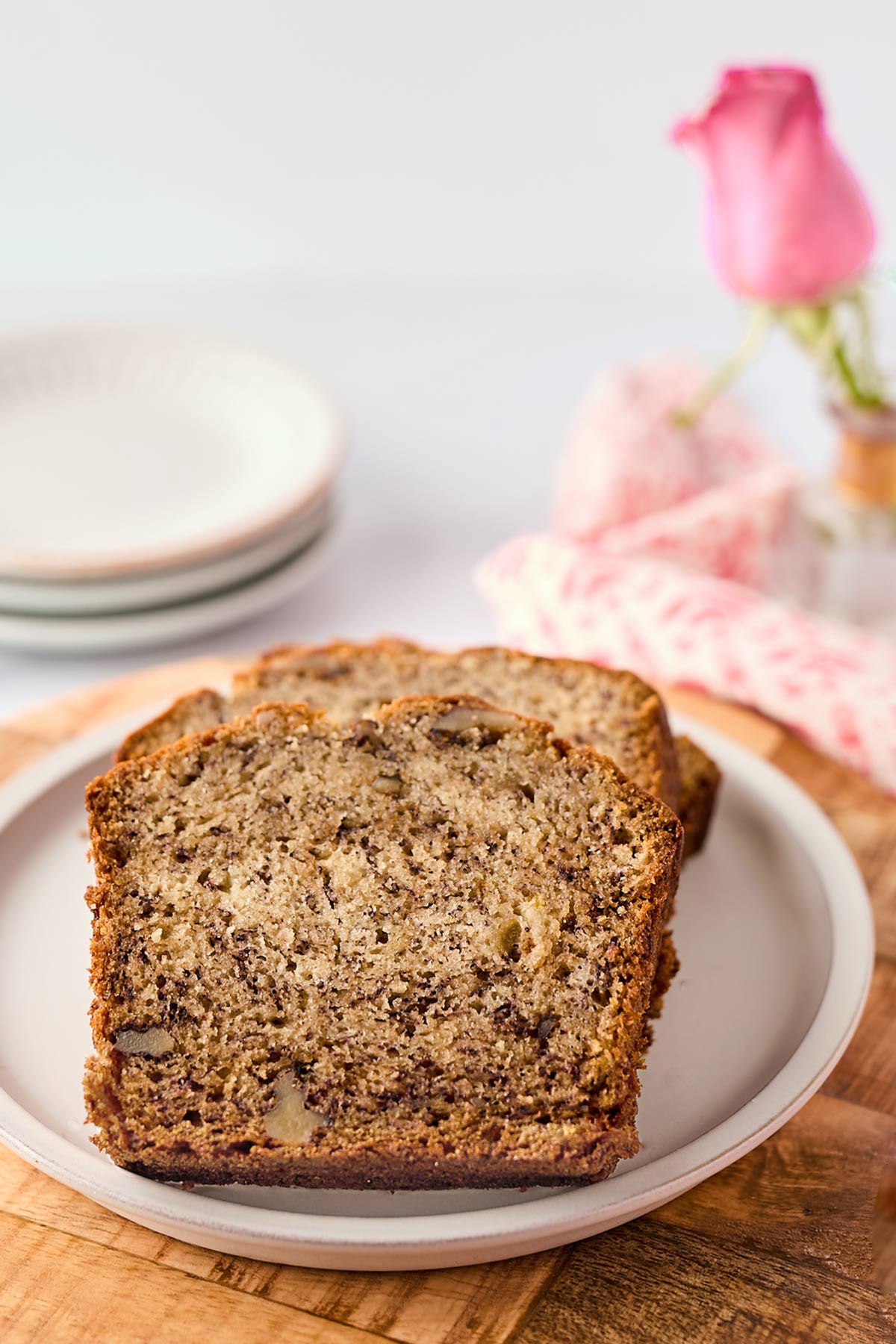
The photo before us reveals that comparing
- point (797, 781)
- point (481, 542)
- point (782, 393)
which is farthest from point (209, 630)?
point (782, 393)

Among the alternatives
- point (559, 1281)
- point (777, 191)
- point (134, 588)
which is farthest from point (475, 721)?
point (777, 191)

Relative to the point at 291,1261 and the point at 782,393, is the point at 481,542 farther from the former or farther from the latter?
the point at 291,1261

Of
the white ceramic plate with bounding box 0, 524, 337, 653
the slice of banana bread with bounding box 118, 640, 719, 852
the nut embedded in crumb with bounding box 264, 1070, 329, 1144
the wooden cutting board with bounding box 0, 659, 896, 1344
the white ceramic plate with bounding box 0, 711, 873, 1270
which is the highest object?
the slice of banana bread with bounding box 118, 640, 719, 852

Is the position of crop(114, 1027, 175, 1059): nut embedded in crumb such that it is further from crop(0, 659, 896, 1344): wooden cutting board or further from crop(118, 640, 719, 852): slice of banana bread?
crop(118, 640, 719, 852): slice of banana bread

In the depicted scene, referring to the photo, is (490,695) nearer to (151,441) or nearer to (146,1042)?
(146,1042)

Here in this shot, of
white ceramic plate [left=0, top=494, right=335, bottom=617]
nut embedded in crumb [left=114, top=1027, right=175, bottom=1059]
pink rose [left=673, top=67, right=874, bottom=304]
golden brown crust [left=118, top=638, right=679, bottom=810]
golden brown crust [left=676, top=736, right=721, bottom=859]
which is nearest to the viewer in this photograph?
nut embedded in crumb [left=114, top=1027, right=175, bottom=1059]

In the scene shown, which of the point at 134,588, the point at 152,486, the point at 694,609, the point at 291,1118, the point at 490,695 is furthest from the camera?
the point at 152,486

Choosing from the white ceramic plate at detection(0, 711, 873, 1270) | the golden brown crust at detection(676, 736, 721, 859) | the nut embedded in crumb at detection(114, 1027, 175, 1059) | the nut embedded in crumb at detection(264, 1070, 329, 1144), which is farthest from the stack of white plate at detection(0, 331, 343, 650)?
the nut embedded in crumb at detection(264, 1070, 329, 1144)
